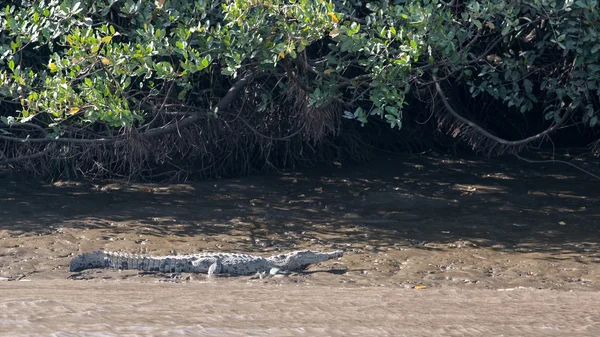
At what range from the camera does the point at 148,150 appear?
842 cm

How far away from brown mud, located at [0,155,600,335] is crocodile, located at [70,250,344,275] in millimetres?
92

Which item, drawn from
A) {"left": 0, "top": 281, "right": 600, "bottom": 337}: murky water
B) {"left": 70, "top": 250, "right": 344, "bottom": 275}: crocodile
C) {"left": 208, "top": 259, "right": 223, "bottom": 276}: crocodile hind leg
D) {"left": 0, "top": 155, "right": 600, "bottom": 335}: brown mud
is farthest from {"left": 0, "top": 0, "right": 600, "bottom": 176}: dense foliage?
{"left": 0, "top": 281, "right": 600, "bottom": 337}: murky water

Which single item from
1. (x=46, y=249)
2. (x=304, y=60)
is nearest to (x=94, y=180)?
(x=46, y=249)

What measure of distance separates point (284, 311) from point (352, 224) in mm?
2858

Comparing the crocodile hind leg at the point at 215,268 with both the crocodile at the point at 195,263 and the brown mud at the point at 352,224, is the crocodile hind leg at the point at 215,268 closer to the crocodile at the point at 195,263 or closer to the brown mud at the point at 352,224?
the crocodile at the point at 195,263

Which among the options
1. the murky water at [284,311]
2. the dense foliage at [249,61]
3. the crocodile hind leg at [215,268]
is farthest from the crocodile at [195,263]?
the dense foliage at [249,61]

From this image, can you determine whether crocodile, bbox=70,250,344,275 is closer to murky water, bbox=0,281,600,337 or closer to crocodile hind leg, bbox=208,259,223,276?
crocodile hind leg, bbox=208,259,223,276

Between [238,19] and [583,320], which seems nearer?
[583,320]

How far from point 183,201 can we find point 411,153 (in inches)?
135

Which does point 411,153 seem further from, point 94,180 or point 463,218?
point 94,180

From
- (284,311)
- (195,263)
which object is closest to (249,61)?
(195,263)

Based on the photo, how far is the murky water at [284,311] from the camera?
4.44m

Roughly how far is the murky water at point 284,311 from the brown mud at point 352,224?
29 centimetres

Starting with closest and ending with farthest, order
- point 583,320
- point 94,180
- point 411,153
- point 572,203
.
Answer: point 583,320 < point 572,203 < point 94,180 < point 411,153
